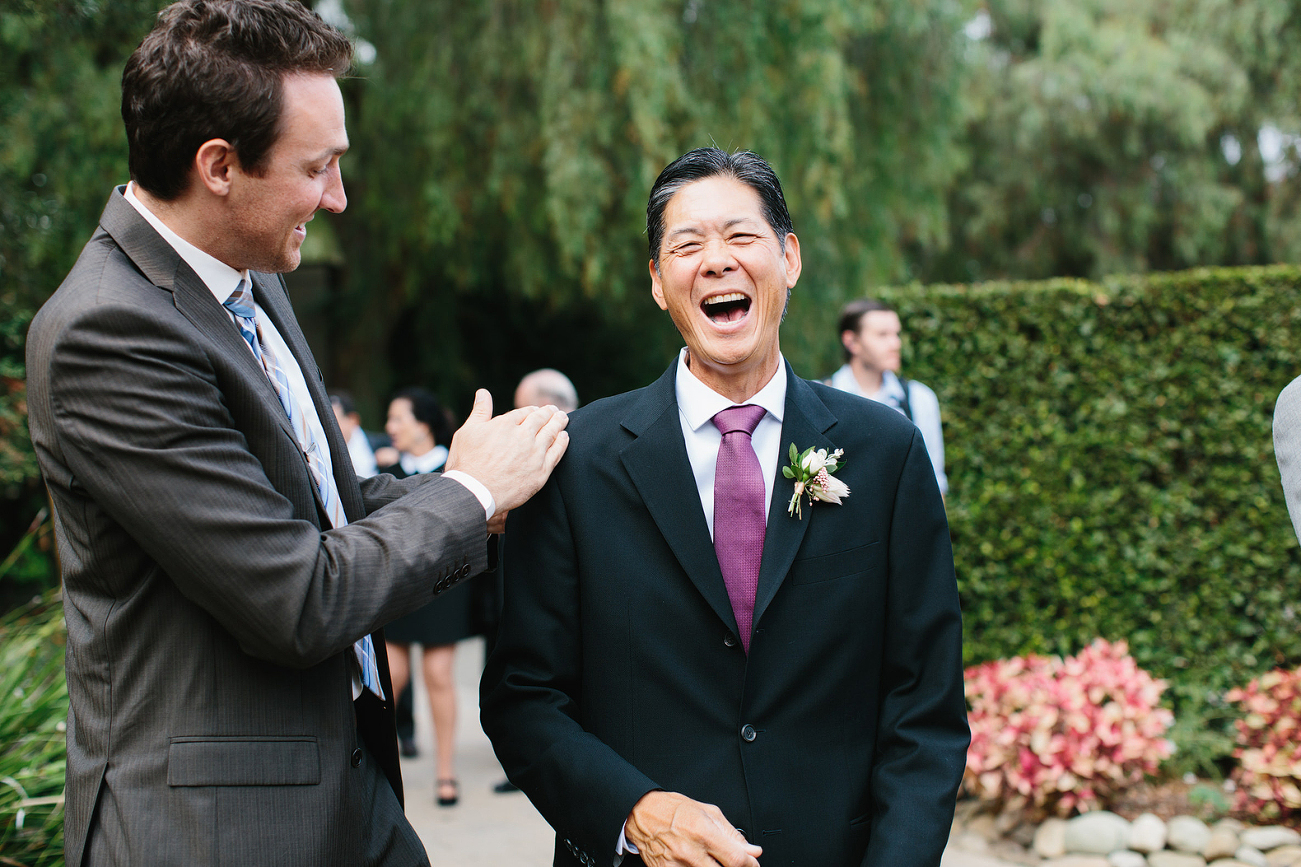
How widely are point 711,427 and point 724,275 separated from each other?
31cm

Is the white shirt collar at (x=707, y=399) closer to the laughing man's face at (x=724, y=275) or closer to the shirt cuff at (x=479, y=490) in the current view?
the laughing man's face at (x=724, y=275)

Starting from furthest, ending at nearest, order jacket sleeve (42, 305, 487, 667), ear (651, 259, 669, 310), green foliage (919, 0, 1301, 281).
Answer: green foliage (919, 0, 1301, 281), ear (651, 259, 669, 310), jacket sleeve (42, 305, 487, 667)

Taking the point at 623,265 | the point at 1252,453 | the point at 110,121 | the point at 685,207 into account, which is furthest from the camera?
the point at 623,265

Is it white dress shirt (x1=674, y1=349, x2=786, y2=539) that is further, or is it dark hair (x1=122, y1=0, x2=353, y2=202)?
white dress shirt (x1=674, y1=349, x2=786, y2=539)

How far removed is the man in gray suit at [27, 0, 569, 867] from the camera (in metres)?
1.50

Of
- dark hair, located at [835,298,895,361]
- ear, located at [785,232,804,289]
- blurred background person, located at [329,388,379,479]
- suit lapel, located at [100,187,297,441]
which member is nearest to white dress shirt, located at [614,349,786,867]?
ear, located at [785,232,804,289]

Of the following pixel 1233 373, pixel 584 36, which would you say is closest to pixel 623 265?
pixel 584 36

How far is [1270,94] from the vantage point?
55.5ft

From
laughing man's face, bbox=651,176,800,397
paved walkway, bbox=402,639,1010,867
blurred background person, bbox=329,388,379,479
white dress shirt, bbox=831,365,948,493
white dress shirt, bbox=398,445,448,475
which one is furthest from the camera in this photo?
blurred background person, bbox=329,388,379,479

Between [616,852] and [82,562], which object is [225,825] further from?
[616,852]

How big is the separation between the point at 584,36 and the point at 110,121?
393 centimetres

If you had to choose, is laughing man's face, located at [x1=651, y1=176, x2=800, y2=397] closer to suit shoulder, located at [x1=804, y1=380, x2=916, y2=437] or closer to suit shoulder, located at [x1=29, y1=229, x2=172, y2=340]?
suit shoulder, located at [x1=804, y1=380, x2=916, y2=437]

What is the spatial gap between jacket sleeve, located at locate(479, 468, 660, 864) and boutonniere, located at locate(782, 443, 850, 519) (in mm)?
449

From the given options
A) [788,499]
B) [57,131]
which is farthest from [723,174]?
[57,131]
